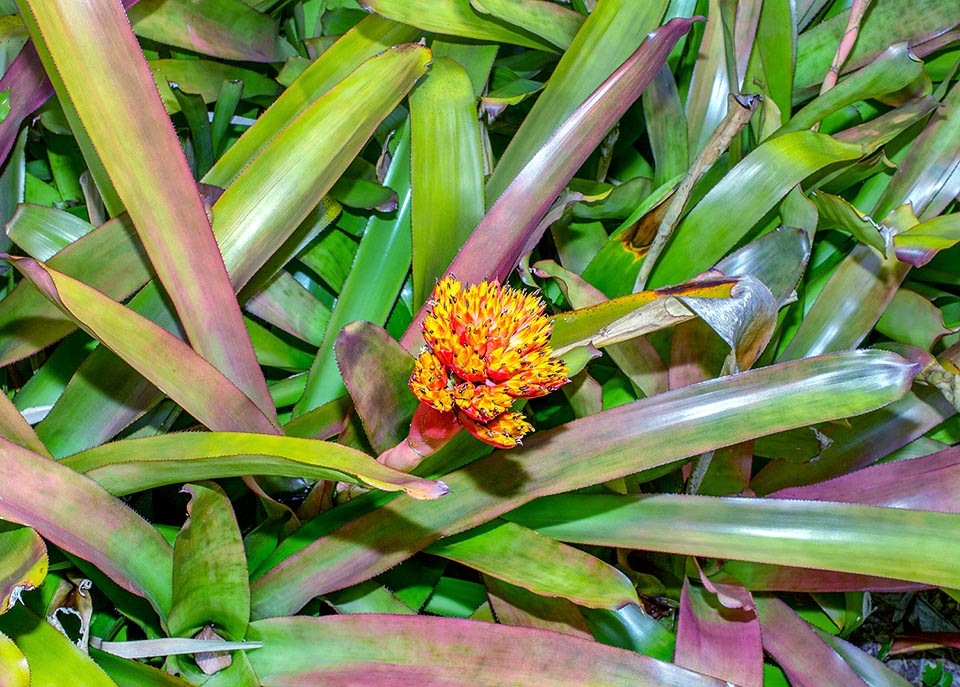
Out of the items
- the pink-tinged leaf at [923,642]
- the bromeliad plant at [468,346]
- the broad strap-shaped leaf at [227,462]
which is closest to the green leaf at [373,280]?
the bromeliad plant at [468,346]

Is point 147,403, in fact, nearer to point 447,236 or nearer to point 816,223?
point 447,236

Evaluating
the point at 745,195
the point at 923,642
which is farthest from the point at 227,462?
the point at 923,642

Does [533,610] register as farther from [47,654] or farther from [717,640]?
[47,654]

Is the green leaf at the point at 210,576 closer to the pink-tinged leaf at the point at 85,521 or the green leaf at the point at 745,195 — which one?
the pink-tinged leaf at the point at 85,521

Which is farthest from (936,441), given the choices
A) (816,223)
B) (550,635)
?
(550,635)

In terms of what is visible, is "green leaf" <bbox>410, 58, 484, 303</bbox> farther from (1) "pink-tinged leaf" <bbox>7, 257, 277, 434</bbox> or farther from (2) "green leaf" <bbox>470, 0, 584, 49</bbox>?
(1) "pink-tinged leaf" <bbox>7, 257, 277, 434</bbox>

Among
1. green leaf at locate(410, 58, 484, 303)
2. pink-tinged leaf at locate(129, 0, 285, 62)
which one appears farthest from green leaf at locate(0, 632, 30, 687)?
pink-tinged leaf at locate(129, 0, 285, 62)
